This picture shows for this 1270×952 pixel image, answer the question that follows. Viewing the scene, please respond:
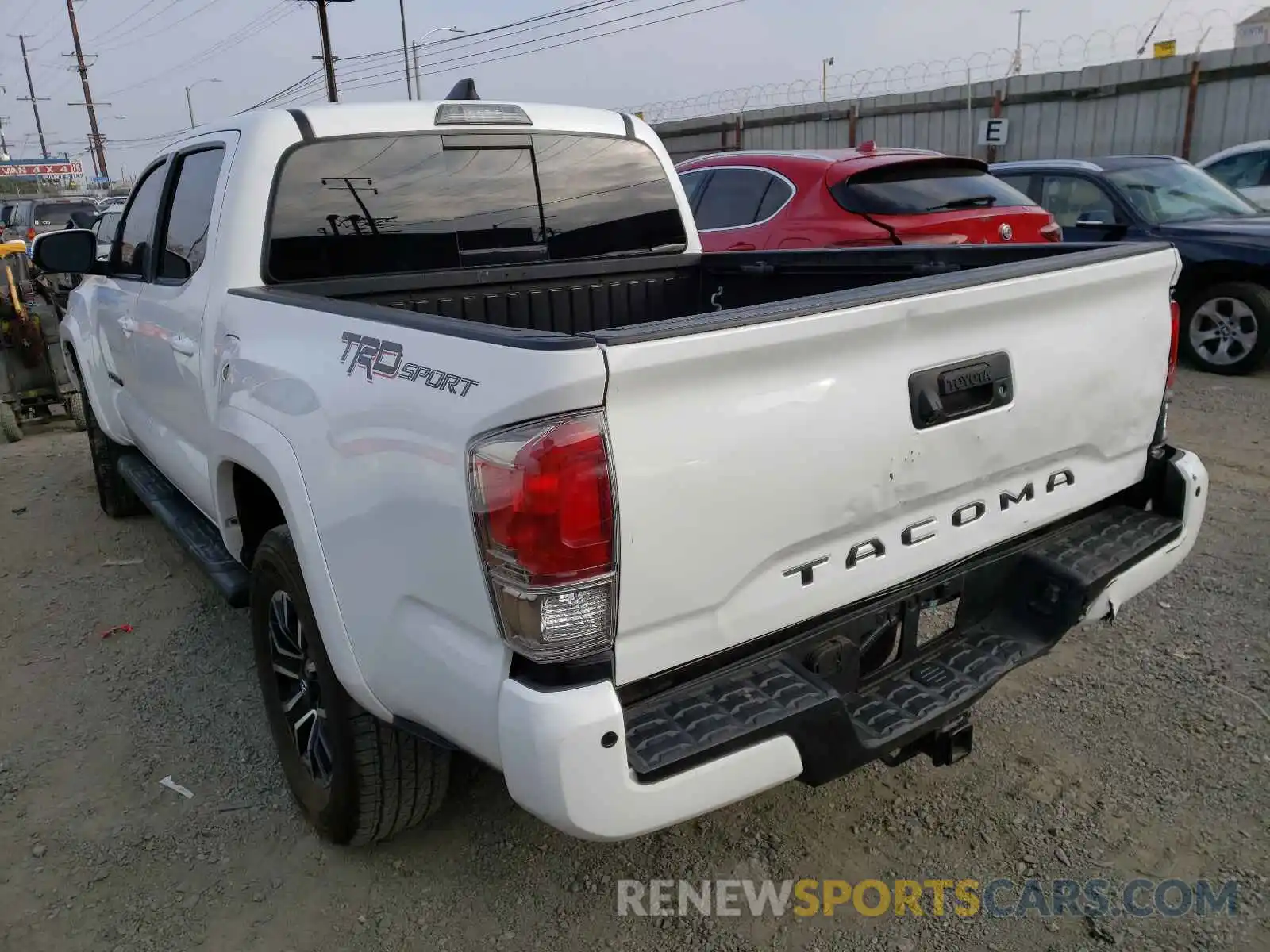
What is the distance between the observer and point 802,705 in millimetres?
2012

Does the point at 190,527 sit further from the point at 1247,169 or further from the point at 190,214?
the point at 1247,169

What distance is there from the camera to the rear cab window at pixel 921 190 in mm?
6754

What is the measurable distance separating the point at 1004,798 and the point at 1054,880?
35 cm

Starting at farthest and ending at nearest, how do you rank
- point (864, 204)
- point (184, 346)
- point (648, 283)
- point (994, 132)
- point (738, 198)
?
1. point (994, 132)
2. point (738, 198)
3. point (864, 204)
4. point (648, 283)
5. point (184, 346)

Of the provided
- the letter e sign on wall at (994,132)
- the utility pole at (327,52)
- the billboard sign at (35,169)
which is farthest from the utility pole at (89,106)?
the letter e sign on wall at (994,132)

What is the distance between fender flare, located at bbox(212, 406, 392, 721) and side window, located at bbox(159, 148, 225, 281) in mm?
983

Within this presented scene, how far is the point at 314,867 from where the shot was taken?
2.74 metres

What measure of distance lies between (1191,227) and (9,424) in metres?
9.65

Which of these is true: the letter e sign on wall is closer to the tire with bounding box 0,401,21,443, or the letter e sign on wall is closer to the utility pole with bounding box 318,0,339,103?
the tire with bounding box 0,401,21,443

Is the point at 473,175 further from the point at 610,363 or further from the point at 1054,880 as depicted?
the point at 1054,880

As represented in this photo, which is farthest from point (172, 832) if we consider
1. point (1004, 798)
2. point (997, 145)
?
point (997, 145)

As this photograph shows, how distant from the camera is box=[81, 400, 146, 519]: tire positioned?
5539 mm

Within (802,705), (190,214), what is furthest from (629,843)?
(190,214)

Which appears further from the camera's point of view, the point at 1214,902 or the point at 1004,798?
the point at 1004,798
